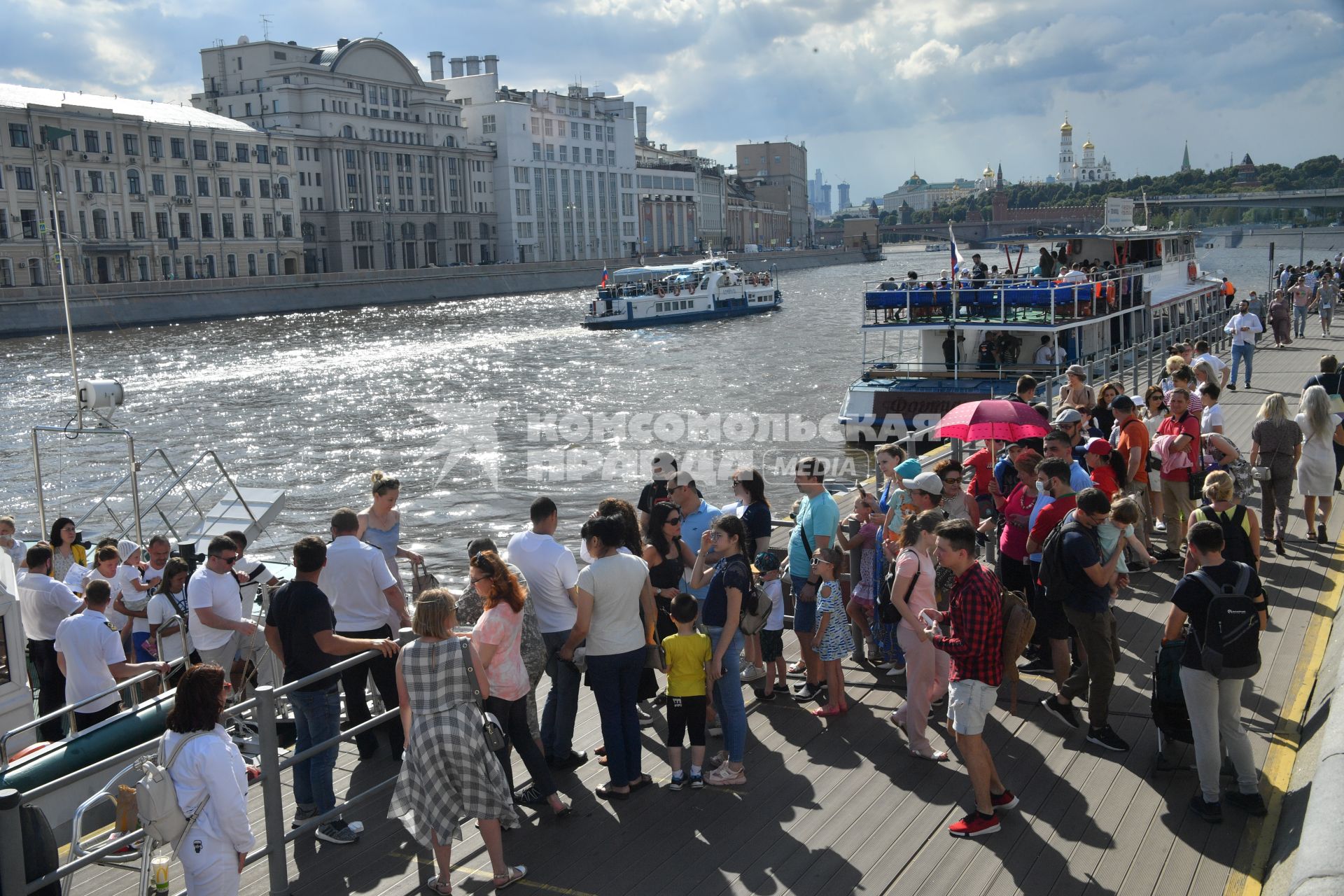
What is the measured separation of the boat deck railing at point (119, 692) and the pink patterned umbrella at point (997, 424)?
7099 millimetres

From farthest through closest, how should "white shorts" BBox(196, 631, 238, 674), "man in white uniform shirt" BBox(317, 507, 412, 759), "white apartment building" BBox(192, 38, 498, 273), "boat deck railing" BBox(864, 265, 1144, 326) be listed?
"white apartment building" BBox(192, 38, 498, 273), "boat deck railing" BBox(864, 265, 1144, 326), "white shorts" BBox(196, 631, 238, 674), "man in white uniform shirt" BBox(317, 507, 412, 759)

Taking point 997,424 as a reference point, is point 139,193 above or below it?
above

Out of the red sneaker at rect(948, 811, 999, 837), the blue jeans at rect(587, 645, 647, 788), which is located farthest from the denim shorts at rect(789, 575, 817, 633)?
the red sneaker at rect(948, 811, 999, 837)

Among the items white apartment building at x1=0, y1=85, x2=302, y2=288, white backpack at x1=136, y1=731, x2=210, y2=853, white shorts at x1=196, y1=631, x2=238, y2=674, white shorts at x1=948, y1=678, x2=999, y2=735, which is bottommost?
white shorts at x1=196, y1=631, x2=238, y2=674

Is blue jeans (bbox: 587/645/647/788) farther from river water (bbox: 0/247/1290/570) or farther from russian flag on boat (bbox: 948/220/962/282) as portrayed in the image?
russian flag on boat (bbox: 948/220/962/282)

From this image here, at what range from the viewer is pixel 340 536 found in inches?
279

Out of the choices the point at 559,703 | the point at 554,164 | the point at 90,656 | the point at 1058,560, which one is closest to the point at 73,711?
the point at 90,656

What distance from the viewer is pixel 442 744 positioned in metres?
Result: 5.58

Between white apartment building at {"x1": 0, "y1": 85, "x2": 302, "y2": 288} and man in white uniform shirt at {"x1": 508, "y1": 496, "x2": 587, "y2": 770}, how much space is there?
6511 cm

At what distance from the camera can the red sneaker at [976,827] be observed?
6.08 metres

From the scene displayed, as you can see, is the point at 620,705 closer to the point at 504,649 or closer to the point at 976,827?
the point at 504,649

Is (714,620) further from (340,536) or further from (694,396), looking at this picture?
(694,396)

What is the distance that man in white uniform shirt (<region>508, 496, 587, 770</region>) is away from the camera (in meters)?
6.83

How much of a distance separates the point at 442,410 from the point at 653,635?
33.5 metres
